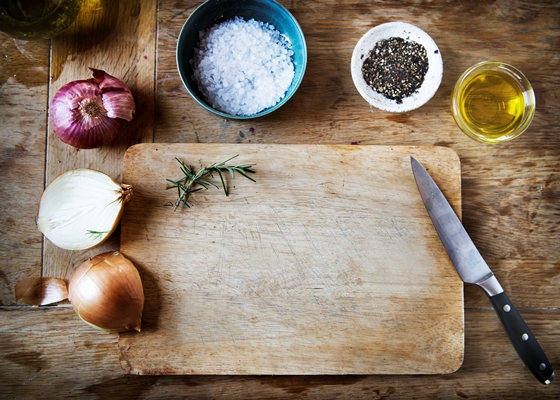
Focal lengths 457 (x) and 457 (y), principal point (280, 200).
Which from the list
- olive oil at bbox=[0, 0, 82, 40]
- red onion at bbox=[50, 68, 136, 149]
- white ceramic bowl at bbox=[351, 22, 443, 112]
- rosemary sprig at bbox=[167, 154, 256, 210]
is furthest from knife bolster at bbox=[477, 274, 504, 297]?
olive oil at bbox=[0, 0, 82, 40]

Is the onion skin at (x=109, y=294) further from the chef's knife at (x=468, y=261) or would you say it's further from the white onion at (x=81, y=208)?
the chef's knife at (x=468, y=261)

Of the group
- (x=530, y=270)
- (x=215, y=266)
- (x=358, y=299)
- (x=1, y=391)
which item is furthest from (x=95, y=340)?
(x=530, y=270)

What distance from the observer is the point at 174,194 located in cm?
107

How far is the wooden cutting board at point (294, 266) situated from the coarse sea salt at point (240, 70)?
111 millimetres

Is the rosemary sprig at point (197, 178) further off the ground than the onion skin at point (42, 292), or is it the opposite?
the rosemary sprig at point (197, 178)

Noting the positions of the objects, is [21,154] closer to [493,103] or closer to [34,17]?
[34,17]

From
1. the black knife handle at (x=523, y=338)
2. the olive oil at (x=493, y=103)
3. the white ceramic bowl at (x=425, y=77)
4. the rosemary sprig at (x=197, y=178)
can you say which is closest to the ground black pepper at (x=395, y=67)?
the white ceramic bowl at (x=425, y=77)

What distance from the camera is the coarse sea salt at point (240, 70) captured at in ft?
3.56

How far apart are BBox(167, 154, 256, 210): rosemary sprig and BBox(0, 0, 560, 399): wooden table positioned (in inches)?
4.0

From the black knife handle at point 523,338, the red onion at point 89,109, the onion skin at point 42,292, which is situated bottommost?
the onion skin at point 42,292

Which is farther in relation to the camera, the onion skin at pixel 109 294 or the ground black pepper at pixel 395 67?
the ground black pepper at pixel 395 67

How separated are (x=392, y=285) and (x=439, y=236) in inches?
6.3

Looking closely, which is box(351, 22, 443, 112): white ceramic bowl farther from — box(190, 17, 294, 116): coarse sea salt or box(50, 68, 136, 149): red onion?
box(50, 68, 136, 149): red onion

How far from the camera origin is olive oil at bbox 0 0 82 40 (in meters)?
1.04
